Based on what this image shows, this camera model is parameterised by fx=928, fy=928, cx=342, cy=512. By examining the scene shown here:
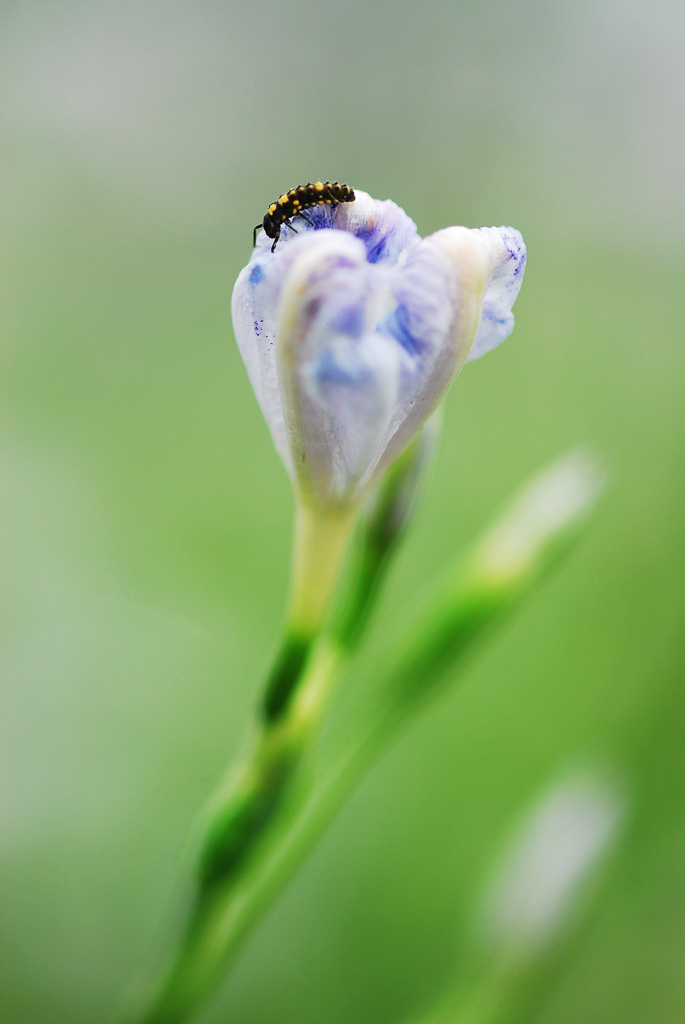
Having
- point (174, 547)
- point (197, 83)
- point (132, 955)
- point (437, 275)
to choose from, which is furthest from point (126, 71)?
point (437, 275)

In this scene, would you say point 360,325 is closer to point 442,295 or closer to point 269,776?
point 442,295

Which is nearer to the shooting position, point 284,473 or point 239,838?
point 239,838

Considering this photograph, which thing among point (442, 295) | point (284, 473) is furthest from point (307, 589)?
point (284, 473)

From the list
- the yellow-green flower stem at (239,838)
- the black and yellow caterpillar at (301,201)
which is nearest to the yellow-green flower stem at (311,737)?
the yellow-green flower stem at (239,838)

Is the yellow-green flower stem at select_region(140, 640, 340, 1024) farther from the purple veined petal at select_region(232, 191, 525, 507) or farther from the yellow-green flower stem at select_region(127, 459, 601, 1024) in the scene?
the purple veined petal at select_region(232, 191, 525, 507)

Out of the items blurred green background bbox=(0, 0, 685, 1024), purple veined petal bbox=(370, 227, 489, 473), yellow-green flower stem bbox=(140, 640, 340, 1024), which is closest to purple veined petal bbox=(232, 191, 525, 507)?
purple veined petal bbox=(370, 227, 489, 473)

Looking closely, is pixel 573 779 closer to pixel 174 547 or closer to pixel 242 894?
pixel 242 894

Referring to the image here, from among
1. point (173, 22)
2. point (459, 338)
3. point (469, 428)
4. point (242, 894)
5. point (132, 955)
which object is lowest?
point (132, 955)
